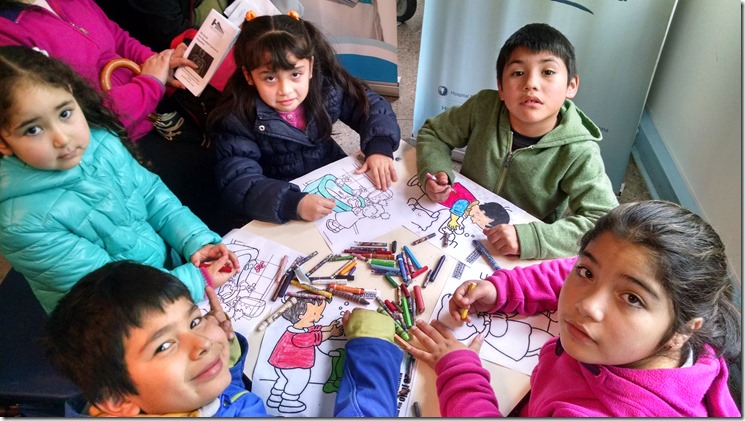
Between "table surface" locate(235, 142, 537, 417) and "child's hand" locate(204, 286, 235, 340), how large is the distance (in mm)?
57

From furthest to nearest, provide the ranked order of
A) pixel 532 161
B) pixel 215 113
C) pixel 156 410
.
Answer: pixel 215 113 → pixel 532 161 → pixel 156 410

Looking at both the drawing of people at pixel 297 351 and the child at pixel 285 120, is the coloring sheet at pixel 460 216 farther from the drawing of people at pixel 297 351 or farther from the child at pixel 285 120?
the drawing of people at pixel 297 351

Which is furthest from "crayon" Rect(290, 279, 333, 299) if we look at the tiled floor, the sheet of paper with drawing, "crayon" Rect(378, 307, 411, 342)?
the tiled floor

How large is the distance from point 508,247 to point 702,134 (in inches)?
45.7

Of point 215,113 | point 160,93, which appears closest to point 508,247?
point 215,113

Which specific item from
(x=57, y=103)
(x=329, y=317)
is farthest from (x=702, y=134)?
(x=57, y=103)

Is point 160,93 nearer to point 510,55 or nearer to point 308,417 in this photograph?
point 510,55

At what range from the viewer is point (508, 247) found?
1.12 m

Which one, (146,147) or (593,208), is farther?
(146,147)

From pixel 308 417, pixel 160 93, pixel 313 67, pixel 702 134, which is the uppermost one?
pixel 313 67

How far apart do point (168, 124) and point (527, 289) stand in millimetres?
1261

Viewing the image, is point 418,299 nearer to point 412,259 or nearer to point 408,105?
point 412,259

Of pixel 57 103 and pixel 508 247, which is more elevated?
pixel 57 103

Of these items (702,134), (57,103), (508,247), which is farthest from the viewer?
(702,134)
